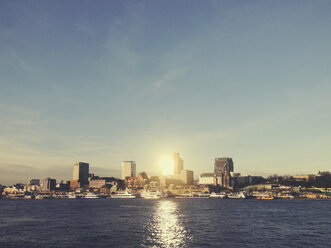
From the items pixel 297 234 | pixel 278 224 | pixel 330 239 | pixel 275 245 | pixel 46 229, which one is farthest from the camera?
pixel 278 224

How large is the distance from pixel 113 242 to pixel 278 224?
186ft

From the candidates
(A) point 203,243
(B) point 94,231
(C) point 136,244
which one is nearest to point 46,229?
(B) point 94,231

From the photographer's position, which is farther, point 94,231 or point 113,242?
point 94,231

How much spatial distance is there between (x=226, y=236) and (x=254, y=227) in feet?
62.4

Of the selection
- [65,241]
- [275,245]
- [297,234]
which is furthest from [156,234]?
[297,234]

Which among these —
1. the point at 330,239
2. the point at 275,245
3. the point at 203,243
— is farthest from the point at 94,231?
the point at 330,239

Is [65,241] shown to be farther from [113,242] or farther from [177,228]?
[177,228]

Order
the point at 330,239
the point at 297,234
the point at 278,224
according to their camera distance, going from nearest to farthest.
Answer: the point at 330,239, the point at 297,234, the point at 278,224

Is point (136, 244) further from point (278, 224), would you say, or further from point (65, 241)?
point (278, 224)

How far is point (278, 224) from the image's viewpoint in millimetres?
96875

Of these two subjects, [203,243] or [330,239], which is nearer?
[203,243]

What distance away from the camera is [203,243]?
219 ft

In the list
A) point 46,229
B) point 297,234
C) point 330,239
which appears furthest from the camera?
point 46,229

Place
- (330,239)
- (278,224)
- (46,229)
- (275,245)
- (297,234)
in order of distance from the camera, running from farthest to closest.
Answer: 1. (278,224)
2. (46,229)
3. (297,234)
4. (330,239)
5. (275,245)
